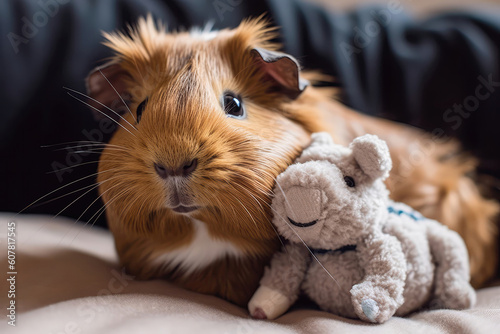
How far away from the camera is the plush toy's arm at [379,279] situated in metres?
0.74

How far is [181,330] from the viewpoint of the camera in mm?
715

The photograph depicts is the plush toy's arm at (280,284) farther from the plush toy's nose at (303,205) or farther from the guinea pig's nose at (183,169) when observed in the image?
the guinea pig's nose at (183,169)

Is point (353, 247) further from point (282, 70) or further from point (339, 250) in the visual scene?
point (282, 70)

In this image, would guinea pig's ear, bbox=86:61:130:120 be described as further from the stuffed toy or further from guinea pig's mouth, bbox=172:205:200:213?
the stuffed toy

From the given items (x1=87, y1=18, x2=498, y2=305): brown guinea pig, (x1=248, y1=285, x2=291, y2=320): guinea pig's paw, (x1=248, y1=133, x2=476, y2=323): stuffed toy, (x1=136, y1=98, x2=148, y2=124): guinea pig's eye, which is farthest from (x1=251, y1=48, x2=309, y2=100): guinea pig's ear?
(x1=248, y1=285, x2=291, y2=320): guinea pig's paw

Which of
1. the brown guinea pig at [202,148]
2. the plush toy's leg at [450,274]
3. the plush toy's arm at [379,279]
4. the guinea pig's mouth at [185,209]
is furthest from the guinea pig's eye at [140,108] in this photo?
the plush toy's leg at [450,274]

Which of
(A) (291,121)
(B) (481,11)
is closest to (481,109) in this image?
(B) (481,11)

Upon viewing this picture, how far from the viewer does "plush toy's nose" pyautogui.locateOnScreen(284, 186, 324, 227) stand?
0.74 meters

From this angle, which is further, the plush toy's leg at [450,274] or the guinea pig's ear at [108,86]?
the guinea pig's ear at [108,86]

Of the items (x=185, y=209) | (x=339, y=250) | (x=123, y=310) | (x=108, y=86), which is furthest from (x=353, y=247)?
(x=108, y=86)

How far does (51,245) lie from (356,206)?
0.69 m

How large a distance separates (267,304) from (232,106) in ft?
1.20

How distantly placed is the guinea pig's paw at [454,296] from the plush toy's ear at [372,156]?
0.86 feet

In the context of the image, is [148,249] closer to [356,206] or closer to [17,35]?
[356,206]
